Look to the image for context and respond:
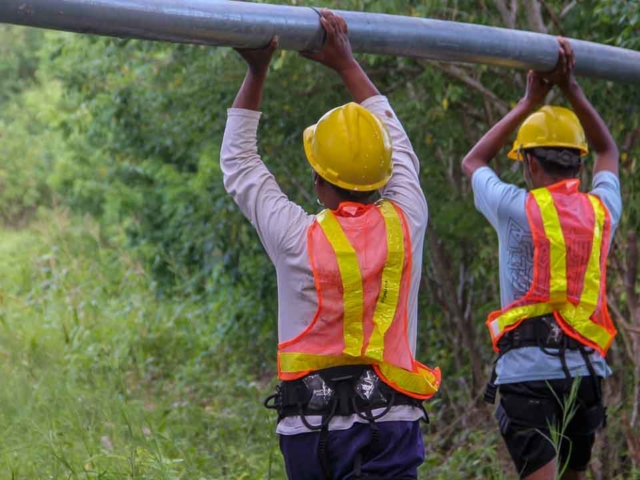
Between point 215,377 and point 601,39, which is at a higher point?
point 601,39

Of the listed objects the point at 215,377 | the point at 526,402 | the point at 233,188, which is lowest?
the point at 215,377

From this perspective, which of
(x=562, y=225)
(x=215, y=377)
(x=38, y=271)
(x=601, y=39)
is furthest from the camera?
(x=38, y=271)

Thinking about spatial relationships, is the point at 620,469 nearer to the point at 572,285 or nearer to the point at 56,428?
the point at 572,285

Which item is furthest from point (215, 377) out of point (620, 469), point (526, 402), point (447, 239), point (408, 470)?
point (408, 470)

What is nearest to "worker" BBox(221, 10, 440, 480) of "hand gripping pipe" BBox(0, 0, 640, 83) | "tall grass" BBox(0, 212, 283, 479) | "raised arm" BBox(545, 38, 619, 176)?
"hand gripping pipe" BBox(0, 0, 640, 83)

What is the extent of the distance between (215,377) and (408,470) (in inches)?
232

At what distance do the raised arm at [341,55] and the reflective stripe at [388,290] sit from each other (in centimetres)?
51

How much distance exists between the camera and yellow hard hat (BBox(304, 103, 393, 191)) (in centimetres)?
334

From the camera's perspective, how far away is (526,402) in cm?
459

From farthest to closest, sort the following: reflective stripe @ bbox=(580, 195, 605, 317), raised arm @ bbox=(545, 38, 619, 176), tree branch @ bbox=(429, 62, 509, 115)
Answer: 1. tree branch @ bbox=(429, 62, 509, 115)
2. reflective stripe @ bbox=(580, 195, 605, 317)
3. raised arm @ bbox=(545, 38, 619, 176)

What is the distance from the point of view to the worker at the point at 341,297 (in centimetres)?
331

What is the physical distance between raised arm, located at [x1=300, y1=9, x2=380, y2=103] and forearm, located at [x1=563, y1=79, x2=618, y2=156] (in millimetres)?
1217

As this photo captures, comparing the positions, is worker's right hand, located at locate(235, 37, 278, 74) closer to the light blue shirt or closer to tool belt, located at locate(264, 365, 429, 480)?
A: tool belt, located at locate(264, 365, 429, 480)

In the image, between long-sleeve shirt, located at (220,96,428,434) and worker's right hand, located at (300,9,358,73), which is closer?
long-sleeve shirt, located at (220,96,428,434)
